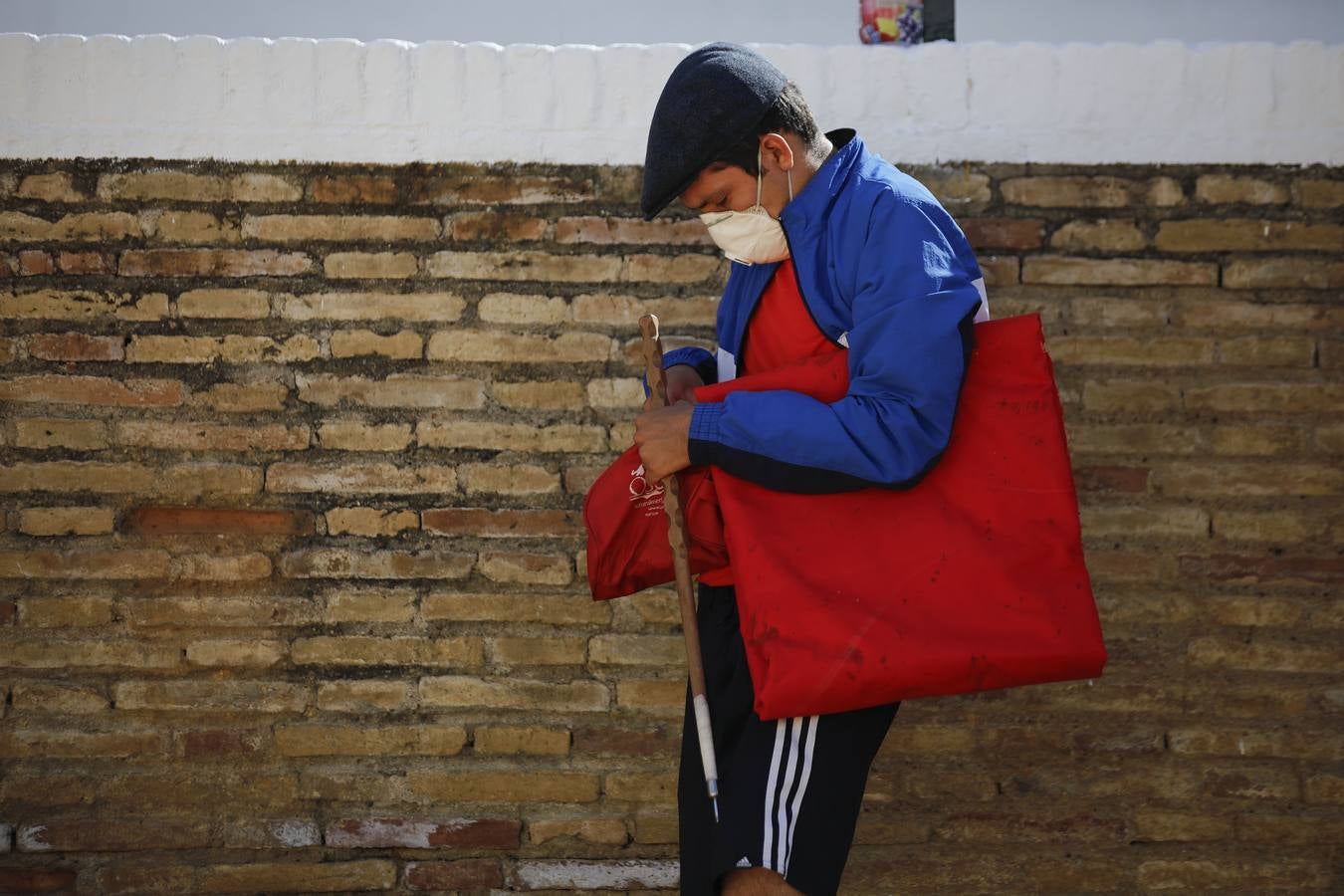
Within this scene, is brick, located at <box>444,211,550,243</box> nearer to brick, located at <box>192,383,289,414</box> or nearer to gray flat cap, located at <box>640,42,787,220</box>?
brick, located at <box>192,383,289,414</box>

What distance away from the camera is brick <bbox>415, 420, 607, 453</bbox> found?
3281 millimetres

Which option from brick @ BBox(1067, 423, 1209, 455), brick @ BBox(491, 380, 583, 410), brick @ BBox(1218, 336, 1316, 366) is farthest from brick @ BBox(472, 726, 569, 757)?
brick @ BBox(1218, 336, 1316, 366)

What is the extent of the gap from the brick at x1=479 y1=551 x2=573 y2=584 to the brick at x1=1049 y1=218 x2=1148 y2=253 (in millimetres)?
1500

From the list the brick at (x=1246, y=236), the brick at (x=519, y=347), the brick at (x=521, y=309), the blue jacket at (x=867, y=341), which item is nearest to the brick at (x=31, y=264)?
the brick at (x=519, y=347)

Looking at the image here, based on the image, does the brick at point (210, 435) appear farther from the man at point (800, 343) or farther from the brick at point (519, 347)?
the man at point (800, 343)

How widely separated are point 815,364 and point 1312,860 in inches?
85.6

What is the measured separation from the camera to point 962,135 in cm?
325

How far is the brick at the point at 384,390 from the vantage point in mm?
3277

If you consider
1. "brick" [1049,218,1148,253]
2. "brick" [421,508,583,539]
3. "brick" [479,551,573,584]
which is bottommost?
"brick" [479,551,573,584]

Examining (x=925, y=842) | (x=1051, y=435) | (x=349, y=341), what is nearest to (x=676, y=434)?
(x=1051, y=435)

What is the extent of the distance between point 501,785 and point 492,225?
1436mm

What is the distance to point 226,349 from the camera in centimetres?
328

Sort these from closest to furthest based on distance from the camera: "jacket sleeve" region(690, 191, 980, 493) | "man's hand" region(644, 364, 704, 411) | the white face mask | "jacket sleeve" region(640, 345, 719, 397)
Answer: "jacket sleeve" region(690, 191, 980, 493)
the white face mask
"man's hand" region(644, 364, 704, 411)
"jacket sleeve" region(640, 345, 719, 397)

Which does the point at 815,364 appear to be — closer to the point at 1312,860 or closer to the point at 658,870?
the point at 658,870
